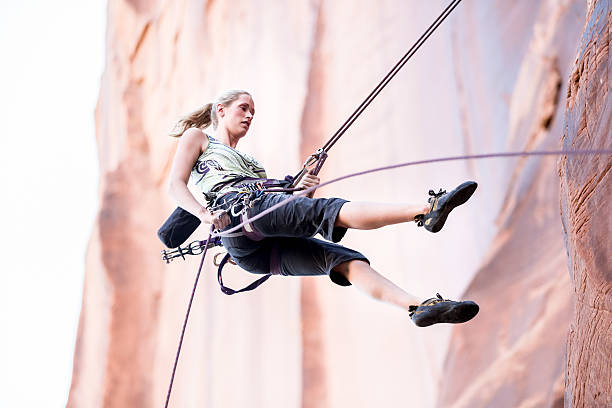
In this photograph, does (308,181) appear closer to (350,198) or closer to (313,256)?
(313,256)

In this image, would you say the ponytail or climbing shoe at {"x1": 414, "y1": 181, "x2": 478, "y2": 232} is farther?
the ponytail

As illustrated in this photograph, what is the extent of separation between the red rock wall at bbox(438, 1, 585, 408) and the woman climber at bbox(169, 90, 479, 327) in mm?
1238

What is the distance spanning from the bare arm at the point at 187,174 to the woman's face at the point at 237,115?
0.38 feet

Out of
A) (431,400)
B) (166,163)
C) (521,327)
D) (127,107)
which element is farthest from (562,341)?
(127,107)

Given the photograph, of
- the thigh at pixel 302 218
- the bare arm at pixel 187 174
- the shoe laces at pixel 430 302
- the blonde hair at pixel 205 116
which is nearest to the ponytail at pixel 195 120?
the blonde hair at pixel 205 116

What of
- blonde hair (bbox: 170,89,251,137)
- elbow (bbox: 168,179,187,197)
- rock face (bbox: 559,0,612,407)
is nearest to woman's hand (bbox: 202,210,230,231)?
elbow (bbox: 168,179,187,197)

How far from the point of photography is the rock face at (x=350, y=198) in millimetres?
3156

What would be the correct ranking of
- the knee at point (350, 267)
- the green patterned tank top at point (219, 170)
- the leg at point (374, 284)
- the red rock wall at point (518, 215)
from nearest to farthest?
the leg at point (374, 284)
the knee at point (350, 267)
the green patterned tank top at point (219, 170)
the red rock wall at point (518, 215)

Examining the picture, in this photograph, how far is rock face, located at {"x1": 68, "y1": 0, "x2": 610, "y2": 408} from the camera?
3.16 metres

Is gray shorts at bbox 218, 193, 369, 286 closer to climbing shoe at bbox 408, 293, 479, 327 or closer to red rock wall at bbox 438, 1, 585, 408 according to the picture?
climbing shoe at bbox 408, 293, 479, 327

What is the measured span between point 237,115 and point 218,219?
454 mm

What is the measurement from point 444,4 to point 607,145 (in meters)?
2.31

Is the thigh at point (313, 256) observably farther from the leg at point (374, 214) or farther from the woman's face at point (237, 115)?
the woman's face at point (237, 115)

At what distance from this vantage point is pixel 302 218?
70.4 inches
